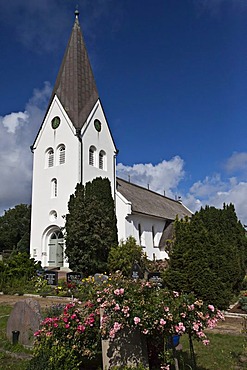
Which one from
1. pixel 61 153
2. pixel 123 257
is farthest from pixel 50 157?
pixel 123 257

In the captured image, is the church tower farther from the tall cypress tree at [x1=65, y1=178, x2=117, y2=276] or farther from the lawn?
the lawn

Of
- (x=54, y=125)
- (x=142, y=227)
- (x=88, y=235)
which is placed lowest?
(x=88, y=235)

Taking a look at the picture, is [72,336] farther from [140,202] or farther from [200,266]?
[140,202]

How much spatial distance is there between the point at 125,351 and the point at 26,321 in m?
3.06

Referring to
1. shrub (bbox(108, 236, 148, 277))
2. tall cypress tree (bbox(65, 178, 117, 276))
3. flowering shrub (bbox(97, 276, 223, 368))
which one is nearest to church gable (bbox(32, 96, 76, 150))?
tall cypress tree (bbox(65, 178, 117, 276))

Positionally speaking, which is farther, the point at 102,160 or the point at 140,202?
the point at 140,202

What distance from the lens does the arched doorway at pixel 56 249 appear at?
2508 centimetres

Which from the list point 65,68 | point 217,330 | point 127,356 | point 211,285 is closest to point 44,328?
point 127,356

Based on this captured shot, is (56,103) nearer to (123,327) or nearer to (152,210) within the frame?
(152,210)

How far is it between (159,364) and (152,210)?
27.7 m

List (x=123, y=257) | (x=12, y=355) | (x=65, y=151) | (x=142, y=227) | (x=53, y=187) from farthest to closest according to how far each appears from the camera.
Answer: (x=142, y=227), (x=53, y=187), (x=65, y=151), (x=123, y=257), (x=12, y=355)

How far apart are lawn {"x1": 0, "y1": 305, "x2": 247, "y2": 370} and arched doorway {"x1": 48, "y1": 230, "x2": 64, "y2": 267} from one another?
16.8 m

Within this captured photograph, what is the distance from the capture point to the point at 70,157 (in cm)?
2548

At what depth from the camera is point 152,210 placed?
3300 cm
